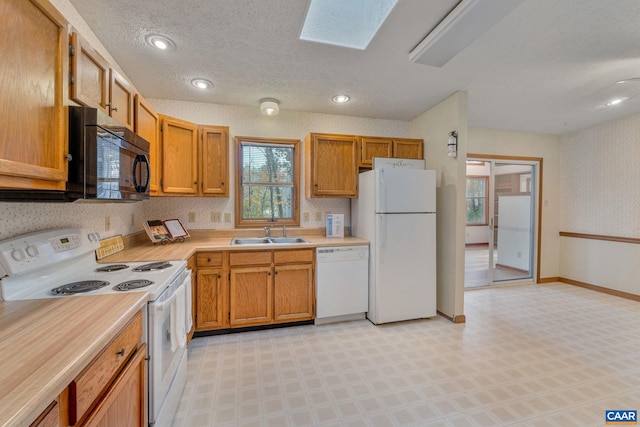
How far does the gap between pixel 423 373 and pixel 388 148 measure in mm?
2443

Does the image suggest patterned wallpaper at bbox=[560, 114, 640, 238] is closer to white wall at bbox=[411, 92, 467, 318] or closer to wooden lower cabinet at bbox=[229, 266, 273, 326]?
white wall at bbox=[411, 92, 467, 318]

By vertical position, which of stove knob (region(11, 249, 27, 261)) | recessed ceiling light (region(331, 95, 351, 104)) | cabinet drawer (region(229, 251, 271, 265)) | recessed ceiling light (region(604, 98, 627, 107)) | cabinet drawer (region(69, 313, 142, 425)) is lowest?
cabinet drawer (region(69, 313, 142, 425))

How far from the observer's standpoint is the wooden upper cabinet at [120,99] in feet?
5.57

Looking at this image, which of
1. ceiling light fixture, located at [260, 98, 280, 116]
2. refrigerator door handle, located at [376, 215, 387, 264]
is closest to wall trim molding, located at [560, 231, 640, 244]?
refrigerator door handle, located at [376, 215, 387, 264]

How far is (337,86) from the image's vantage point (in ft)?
9.05

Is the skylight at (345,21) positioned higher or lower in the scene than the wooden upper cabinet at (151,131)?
higher

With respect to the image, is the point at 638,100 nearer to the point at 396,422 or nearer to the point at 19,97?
the point at 396,422

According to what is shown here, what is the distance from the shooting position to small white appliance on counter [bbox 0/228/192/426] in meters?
1.25

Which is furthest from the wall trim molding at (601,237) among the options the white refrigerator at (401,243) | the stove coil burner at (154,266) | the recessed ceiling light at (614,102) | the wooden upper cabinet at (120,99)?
the wooden upper cabinet at (120,99)

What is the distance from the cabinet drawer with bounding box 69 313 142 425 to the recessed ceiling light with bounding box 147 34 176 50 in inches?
76.4

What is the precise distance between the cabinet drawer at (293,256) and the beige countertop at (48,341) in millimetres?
1508

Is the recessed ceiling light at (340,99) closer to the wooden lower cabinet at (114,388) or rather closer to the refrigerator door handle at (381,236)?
the refrigerator door handle at (381,236)

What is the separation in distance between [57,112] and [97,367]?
3.45 ft

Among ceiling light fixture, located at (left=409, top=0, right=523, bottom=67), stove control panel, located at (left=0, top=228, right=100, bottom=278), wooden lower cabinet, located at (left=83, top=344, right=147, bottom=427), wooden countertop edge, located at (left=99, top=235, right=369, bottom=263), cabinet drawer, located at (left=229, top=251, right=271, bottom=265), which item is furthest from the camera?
cabinet drawer, located at (left=229, top=251, right=271, bottom=265)
